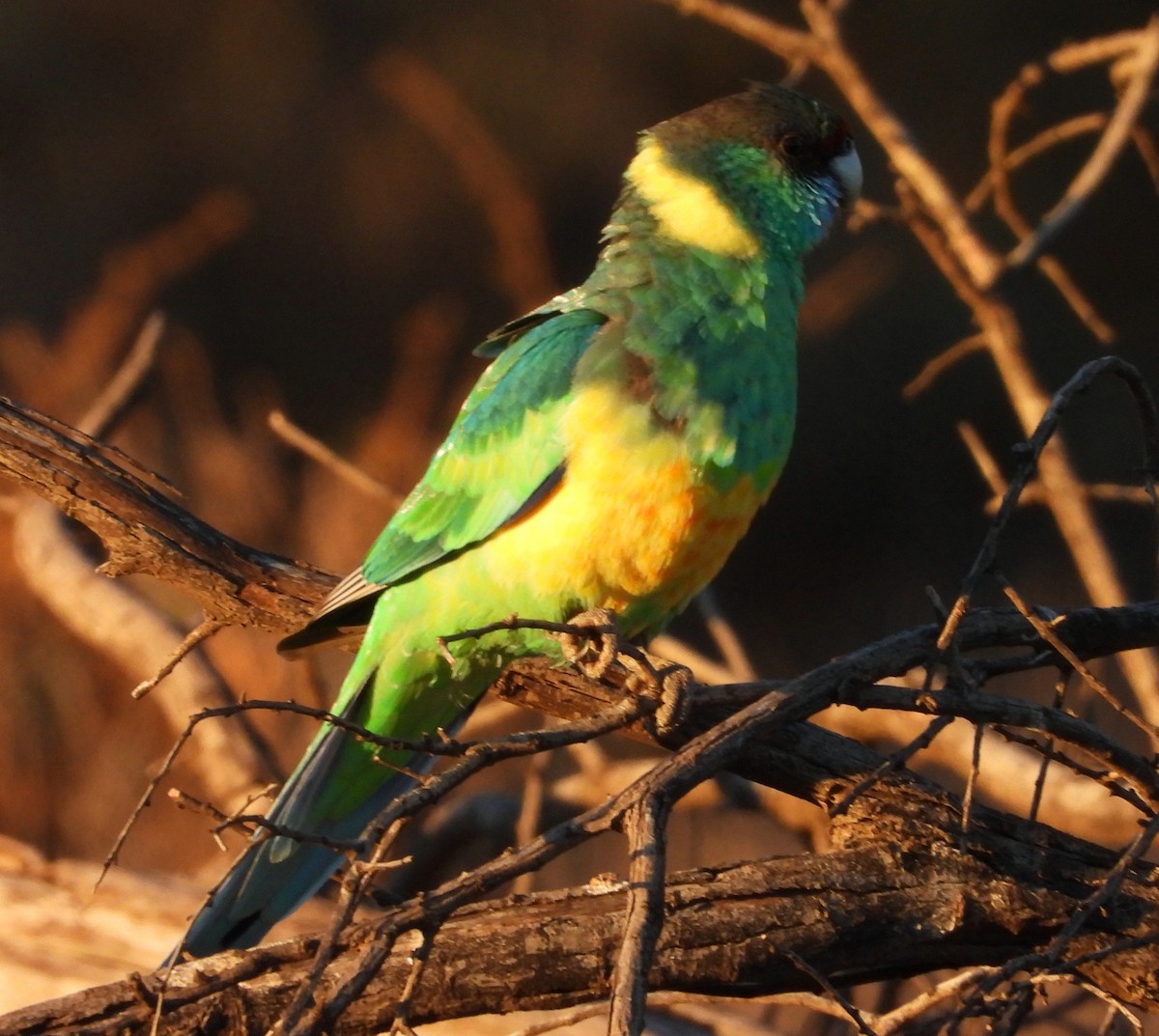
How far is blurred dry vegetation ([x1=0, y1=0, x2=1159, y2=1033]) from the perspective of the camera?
7.87 m

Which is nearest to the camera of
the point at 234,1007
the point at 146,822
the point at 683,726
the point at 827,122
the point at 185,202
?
the point at 234,1007

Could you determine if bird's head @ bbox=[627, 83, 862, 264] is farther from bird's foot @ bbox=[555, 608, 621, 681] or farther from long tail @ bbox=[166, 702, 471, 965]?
long tail @ bbox=[166, 702, 471, 965]

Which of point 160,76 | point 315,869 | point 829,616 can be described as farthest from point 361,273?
point 315,869

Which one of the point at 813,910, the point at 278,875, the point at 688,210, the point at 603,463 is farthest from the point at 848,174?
the point at 278,875

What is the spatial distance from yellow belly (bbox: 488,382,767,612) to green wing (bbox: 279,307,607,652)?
0.23 feet

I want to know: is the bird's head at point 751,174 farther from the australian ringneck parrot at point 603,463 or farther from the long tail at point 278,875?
the long tail at point 278,875

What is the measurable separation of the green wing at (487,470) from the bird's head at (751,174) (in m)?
0.37

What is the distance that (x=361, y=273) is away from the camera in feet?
29.0

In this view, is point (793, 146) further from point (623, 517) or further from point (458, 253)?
point (458, 253)

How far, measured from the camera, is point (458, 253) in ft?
28.6

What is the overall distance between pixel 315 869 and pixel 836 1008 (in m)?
1.24

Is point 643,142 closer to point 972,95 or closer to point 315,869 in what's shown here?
point 315,869

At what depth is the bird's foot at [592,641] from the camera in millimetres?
2363

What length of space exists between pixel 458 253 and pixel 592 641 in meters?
6.40
